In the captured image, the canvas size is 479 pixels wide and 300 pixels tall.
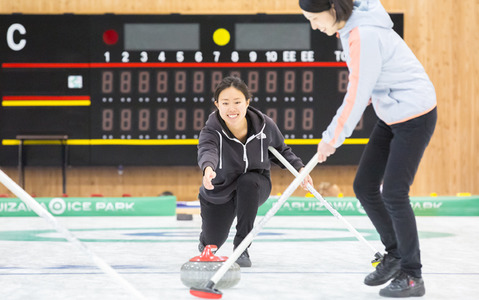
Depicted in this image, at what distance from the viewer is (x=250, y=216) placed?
3.29 m

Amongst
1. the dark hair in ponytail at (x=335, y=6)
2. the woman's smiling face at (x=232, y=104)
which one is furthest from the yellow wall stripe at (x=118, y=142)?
the dark hair in ponytail at (x=335, y=6)

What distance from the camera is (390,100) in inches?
95.7

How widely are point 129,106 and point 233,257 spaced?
5.29 metres

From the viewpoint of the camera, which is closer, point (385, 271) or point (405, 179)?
point (405, 179)

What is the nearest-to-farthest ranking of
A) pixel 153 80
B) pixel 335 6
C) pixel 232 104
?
pixel 335 6, pixel 232 104, pixel 153 80

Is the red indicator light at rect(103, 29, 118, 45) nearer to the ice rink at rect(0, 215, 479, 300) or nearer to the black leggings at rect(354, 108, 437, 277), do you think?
the ice rink at rect(0, 215, 479, 300)

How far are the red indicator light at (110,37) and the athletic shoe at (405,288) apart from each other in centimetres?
573

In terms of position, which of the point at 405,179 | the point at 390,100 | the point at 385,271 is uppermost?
the point at 390,100

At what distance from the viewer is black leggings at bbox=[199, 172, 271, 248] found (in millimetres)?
3299

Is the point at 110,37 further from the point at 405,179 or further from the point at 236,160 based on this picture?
the point at 405,179

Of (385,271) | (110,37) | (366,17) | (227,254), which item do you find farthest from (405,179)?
(110,37)

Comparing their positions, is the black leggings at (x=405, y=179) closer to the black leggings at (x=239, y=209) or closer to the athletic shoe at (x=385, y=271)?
Answer: the athletic shoe at (x=385, y=271)

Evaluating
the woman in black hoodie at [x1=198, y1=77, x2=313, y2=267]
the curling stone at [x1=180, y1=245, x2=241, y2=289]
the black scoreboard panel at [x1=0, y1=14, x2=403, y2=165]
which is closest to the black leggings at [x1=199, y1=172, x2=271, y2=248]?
the woman in black hoodie at [x1=198, y1=77, x2=313, y2=267]

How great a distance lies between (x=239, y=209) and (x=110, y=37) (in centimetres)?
474
